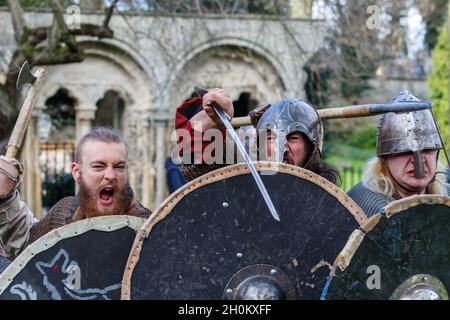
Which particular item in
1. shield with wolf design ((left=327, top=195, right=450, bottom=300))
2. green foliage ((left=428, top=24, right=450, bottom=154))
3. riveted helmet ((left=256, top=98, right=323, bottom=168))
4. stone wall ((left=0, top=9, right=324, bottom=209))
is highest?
green foliage ((left=428, top=24, right=450, bottom=154))

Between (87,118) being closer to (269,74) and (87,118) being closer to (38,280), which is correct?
(269,74)

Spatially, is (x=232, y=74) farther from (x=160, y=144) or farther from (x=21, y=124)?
(x=21, y=124)

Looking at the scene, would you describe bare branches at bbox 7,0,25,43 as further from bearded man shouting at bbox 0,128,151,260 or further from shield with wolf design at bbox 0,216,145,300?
shield with wolf design at bbox 0,216,145,300

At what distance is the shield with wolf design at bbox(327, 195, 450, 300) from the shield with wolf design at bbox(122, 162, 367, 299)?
162 mm

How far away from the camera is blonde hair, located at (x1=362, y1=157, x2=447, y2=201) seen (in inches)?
148

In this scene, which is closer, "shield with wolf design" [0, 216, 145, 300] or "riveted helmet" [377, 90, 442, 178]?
"shield with wolf design" [0, 216, 145, 300]

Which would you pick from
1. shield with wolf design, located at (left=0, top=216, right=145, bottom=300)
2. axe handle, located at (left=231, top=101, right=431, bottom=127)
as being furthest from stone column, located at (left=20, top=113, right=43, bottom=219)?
shield with wolf design, located at (left=0, top=216, right=145, bottom=300)

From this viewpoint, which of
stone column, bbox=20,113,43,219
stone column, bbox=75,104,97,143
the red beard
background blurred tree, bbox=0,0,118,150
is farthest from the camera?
stone column, bbox=75,104,97,143

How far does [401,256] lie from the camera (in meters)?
2.94

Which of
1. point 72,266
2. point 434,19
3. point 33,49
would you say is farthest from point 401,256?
point 434,19

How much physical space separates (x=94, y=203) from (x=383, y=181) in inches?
46.3
